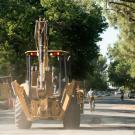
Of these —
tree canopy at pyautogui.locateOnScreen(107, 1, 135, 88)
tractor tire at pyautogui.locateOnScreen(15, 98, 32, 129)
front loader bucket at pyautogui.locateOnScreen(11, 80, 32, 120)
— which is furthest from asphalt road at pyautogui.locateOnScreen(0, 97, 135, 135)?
tree canopy at pyautogui.locateOnScreen(107, 1, 135, 88)

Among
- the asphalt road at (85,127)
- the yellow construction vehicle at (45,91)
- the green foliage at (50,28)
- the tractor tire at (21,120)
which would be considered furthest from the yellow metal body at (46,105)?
the green foliage at (50,28)

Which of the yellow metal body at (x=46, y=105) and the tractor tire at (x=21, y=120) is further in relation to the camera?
the tractor tire at (x=21, y=120)

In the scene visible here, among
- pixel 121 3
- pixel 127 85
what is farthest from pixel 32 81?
pixel 127 85

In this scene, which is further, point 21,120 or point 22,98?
point 21,120

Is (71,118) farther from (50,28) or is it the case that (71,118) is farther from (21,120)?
(50,28)

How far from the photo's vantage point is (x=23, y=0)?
53938 mm

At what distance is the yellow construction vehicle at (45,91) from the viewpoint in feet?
73.7

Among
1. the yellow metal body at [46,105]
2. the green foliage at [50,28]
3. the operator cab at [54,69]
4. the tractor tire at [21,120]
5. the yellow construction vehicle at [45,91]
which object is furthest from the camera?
the green foliage at [50,28]

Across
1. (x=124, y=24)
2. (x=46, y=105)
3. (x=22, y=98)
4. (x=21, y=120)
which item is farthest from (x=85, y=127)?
(x=124, y=24)

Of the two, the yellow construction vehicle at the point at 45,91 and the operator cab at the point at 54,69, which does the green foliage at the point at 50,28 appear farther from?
the yellow construction vehicle at the point at 45,91

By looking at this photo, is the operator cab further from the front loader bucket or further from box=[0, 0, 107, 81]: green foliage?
box=[0, 0, 107, 81]: green foliage

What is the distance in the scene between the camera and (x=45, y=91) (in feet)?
74.1

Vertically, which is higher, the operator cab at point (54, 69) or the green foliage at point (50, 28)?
the green foliage at point (50, 28)

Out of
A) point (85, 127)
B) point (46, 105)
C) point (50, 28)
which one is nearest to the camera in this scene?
point (46, 105)
